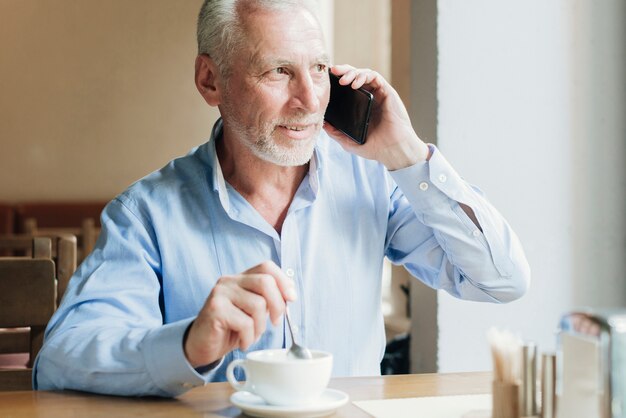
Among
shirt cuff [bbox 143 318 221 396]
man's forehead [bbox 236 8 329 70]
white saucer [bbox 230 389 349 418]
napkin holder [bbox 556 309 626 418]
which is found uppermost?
man's forehead [bbox 236 8 329 70]

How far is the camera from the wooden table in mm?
1030

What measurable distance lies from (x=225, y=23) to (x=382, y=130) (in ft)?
1.10

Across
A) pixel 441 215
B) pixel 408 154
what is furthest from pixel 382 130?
pixel 441 215

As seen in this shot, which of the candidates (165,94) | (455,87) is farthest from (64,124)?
(455,87)

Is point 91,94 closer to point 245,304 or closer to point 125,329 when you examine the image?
point 125,329

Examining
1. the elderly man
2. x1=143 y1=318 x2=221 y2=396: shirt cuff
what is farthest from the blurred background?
x1=143 y1=318 x2=221 y2=396: shirt cuff

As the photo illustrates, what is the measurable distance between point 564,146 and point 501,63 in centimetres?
29

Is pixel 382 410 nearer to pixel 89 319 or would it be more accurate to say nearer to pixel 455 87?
pixel 89 319

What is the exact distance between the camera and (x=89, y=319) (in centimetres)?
125

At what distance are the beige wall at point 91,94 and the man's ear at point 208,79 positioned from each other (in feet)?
16.5

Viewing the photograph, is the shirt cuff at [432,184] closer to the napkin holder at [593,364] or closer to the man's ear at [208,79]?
the man's ear at [208,79]

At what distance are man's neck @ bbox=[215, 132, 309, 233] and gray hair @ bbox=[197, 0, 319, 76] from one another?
0.16 m

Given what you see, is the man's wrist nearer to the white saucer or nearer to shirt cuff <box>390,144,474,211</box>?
shirt cuff <box>390,144,474,211</box>

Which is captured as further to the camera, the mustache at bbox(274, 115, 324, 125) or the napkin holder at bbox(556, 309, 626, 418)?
the mustache at bbox(274, 115, 324, 125)
